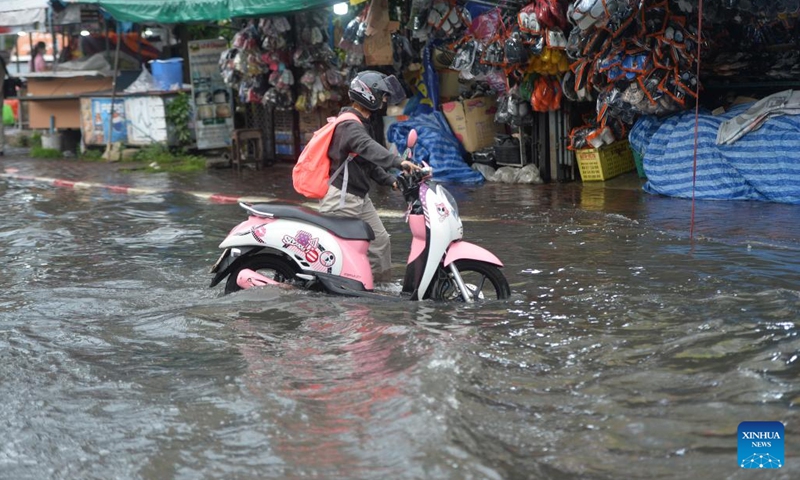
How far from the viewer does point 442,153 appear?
47.2ft

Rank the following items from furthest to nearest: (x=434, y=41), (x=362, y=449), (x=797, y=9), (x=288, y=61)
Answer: (x=288, y=61)
(x=434, y=41)
(x=797, y=9)
(x=362, y=449)

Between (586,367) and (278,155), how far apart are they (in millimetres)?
13756

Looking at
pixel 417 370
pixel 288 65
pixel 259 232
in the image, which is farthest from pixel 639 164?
pixel 417 370

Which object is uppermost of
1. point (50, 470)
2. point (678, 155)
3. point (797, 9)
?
point (797, 9)

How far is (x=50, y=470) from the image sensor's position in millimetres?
4344

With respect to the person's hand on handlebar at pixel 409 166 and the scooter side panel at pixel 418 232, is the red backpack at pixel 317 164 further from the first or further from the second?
the scooter side panel at pixel 418 232

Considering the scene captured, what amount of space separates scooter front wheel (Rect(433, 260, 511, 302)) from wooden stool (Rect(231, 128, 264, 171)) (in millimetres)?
11182

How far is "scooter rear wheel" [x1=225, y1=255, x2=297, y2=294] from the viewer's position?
7148 mm

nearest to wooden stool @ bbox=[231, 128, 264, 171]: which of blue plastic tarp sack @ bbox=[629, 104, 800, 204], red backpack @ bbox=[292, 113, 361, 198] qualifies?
blue plastic tarp sack @ bbox=[629, 104, 800, 204]

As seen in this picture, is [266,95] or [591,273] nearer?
[591,273]

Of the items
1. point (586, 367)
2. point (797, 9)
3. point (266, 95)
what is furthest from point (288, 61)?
point (586, 367)

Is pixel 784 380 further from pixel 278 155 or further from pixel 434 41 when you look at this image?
pixel 278 155

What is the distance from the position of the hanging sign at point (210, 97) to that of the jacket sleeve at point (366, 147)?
11851 millimetres

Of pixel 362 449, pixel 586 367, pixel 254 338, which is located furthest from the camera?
pixel 254 338
